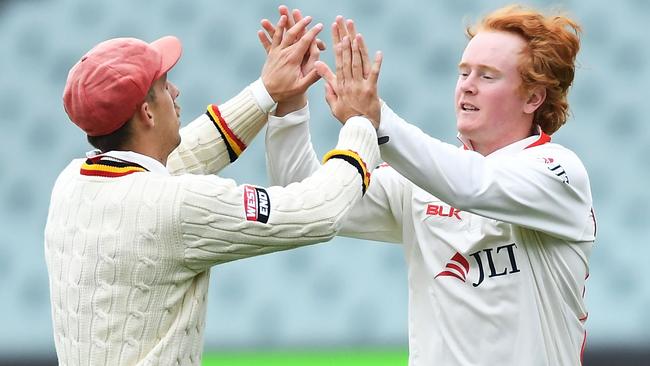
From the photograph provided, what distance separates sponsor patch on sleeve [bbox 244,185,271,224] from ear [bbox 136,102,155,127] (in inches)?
10.2

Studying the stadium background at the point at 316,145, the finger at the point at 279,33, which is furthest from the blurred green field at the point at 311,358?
the finger at the point at 279,33

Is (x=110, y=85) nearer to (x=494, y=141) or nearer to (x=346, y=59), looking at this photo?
(x=346, y=59)

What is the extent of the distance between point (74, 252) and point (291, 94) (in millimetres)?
660

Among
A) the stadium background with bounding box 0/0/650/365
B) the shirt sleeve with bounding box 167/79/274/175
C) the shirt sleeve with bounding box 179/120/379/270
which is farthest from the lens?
the stadium background with bounding box 0/0/650/365

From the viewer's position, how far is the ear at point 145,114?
8.27 feet

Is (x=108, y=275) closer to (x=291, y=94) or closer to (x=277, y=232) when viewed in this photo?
(x=277, y=232)

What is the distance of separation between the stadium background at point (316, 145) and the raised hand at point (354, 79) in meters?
2.68

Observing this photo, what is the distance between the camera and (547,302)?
272 centimetres

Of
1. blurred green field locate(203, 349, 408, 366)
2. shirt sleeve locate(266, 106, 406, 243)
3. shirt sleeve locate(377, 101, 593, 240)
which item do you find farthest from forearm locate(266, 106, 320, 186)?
blurred green field locate(203, 349, 408, 366)

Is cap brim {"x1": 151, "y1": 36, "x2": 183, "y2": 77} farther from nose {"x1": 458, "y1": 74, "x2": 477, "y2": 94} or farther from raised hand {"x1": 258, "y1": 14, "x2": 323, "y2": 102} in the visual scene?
nose {"x1": 458, "y1": 74, "x2": 477, "y2": 94}

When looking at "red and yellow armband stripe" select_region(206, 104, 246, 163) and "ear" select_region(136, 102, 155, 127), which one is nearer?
"ear" select_region(136, 102, 155, 127)

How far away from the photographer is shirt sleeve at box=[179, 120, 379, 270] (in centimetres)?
242

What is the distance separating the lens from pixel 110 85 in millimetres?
2463

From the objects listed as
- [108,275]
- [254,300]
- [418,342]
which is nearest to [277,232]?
[108,275]
